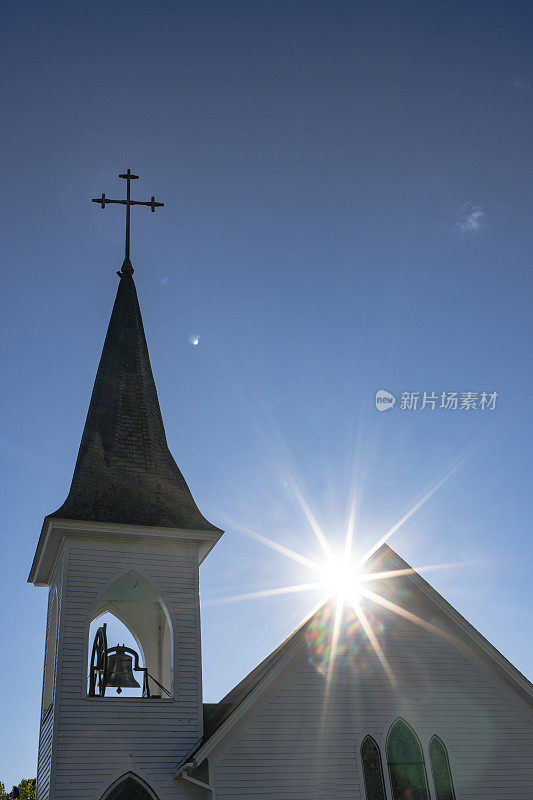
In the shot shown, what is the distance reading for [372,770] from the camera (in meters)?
13.0

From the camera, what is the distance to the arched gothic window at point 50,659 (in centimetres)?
1436

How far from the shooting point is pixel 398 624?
46.6 feet

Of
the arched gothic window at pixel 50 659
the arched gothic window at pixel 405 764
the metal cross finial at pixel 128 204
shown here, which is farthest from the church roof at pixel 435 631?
the metal cross finial at pixel 128 204

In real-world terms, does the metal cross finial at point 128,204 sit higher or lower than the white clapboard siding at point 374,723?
higher

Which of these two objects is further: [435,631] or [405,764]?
[435,631]

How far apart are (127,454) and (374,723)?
6.78 m

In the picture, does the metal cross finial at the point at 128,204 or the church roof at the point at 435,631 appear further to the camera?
the metal cross finial at the point at 128,204

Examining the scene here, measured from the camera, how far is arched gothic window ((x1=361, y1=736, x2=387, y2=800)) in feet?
41.9

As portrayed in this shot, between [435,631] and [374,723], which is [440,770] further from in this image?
[435,631]

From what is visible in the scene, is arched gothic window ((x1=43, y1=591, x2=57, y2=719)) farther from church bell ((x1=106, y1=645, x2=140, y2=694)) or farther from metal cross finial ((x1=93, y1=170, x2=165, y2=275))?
metal cross finial ((x1=93, y1=170, x2=165, y2=275))

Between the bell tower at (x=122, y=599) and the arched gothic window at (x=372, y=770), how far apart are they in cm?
280

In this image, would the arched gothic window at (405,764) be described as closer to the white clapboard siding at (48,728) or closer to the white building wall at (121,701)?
the white building wall at (121,701)

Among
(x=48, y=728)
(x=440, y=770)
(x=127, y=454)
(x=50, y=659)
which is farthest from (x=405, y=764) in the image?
(x=127, y=454)

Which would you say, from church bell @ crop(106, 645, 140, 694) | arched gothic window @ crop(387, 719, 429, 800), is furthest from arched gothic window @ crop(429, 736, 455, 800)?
church bell @ crop(106, 645, 140, 694)
